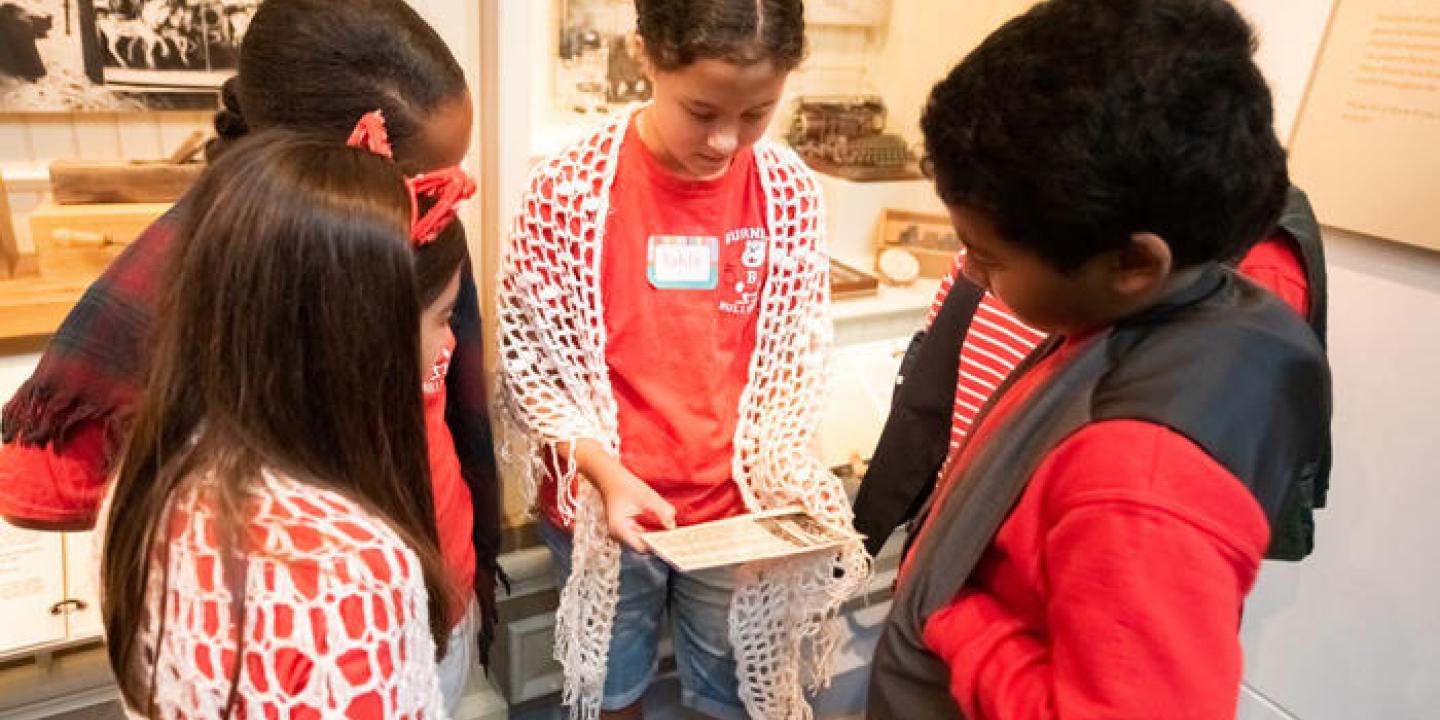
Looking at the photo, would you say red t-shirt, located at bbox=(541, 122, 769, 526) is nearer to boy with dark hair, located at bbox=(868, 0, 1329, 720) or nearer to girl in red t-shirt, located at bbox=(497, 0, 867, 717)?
girl in red t-shirt, located at bbox=(497, 0, 867, 717)

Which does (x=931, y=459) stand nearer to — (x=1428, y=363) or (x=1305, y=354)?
(x=1305, y=354)

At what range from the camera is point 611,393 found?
46.5 inches

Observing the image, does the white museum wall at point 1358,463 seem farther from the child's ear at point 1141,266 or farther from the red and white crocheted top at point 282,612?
the child's ear at point 1141,266

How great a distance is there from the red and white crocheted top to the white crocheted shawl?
54 centimetres

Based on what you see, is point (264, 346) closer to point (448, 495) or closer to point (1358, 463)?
point (448, 495)

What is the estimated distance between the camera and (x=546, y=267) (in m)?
1.14

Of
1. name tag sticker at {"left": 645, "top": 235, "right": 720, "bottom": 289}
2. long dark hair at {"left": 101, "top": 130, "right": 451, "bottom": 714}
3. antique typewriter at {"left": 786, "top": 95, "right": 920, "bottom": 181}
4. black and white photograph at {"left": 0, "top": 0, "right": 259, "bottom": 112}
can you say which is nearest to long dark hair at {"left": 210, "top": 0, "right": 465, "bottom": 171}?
long dark hair at {"left": 101, "top": 130, "right": 451, "bottom": 714}

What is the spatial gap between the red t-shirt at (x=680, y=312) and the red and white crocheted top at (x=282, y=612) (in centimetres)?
57

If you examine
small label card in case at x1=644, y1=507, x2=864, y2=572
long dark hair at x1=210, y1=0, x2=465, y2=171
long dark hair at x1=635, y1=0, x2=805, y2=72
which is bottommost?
small label card in case at x1=644, y1=507, x2=864, y2=572

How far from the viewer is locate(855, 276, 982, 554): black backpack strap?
3.91ft

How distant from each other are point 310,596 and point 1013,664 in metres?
0.48

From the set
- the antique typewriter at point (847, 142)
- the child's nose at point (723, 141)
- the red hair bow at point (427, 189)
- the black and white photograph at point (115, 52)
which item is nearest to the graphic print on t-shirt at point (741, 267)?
the child's nose at point (723, 141)

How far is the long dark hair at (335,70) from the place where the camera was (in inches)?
34.5

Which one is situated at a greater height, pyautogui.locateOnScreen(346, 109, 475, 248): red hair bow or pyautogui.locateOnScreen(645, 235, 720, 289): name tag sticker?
pyautogui.locateOnScreen(346, 109, 475, 248): red hair bow
